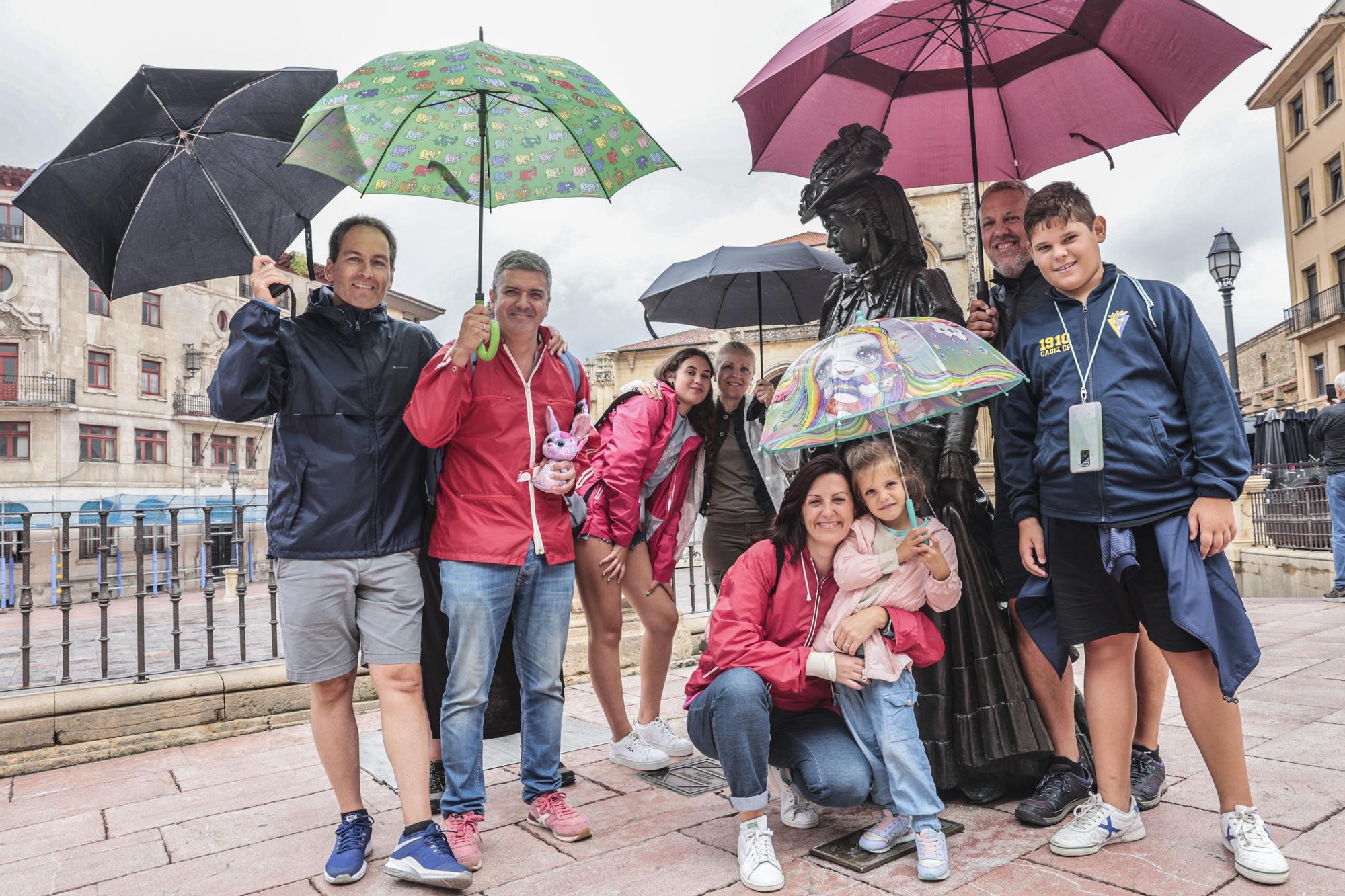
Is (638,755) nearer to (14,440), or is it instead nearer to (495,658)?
(495,658)

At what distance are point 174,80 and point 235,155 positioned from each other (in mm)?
287

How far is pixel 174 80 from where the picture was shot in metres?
2.77

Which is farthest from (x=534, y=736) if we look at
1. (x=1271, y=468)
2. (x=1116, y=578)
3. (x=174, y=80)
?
(x=1271, y=468)

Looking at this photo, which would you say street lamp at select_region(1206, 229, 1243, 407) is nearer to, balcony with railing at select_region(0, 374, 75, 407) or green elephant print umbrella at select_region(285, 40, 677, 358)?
green elephant print umbrella at select_region(285, 40, 677, 358)

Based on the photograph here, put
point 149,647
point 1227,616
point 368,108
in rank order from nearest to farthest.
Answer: point 1227,616, point 368,108, point 149,647

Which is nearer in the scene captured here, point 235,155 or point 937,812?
point 937,812

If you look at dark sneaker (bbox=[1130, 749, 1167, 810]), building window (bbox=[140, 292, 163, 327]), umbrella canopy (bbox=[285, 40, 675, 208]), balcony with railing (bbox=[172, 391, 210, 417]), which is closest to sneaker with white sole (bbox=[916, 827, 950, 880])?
dark sneaker (bbox=[1130, 749, 1167, 810])

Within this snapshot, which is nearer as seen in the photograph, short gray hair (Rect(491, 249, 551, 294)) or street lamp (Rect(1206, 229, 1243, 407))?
short gray hair (Rect(491, 249, 551, 294))

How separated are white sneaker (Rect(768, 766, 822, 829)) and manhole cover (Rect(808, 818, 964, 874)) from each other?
17 centimetres

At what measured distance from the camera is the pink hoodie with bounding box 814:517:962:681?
268cm

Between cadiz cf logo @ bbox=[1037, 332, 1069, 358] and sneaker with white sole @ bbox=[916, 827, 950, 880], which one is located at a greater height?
cadiz cf logo @ bbox=[1037, 332, 1069, 358]

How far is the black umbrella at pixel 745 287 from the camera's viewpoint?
5.20 metres

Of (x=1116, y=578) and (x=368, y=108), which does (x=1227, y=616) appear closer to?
(x=1116, y=578)

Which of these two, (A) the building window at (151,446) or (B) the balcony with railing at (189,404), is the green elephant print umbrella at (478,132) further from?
(A) the building window at (151,446)
